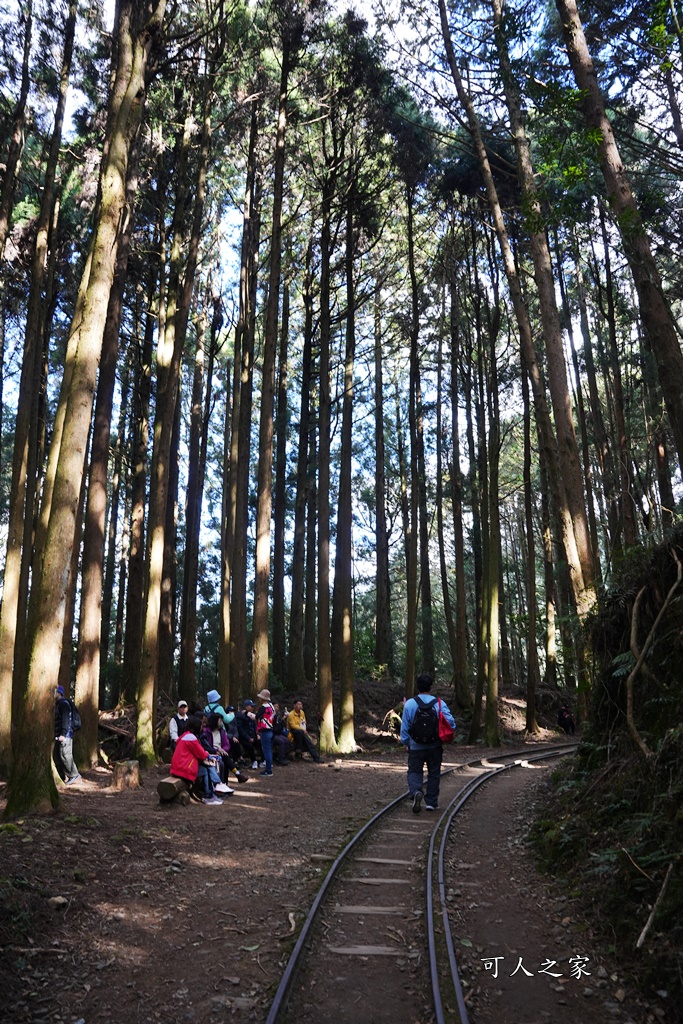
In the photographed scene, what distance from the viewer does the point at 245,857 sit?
6.99 m

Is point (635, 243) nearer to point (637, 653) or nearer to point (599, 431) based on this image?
point (637, 653)

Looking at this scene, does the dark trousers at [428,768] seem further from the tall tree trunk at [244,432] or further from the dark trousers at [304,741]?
the tall tree trunk at [244,432]

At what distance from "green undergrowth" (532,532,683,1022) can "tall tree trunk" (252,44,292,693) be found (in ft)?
25.6

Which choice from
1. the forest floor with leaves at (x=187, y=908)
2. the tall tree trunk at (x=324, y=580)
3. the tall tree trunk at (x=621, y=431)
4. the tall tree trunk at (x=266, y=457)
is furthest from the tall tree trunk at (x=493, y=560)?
the forest floor with leaves at (x=187, y=908)

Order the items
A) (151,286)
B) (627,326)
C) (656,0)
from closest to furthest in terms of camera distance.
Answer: (656,0) < (151,286) < (627,326)

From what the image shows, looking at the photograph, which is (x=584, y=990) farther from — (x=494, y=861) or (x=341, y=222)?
(x=341, y=222)

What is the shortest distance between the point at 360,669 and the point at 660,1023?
72.5 feet

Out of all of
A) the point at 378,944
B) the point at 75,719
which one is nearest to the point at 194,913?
the point at 378,944

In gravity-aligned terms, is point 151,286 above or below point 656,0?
above

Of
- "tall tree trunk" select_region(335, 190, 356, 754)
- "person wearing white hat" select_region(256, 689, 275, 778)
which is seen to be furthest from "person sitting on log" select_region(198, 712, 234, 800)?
"tall tree trunk" select_region(335, 190, 356, 754)

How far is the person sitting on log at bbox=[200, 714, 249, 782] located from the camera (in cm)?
1109

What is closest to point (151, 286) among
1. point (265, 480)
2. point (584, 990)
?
point (265, 480)

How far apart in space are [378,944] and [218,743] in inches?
289

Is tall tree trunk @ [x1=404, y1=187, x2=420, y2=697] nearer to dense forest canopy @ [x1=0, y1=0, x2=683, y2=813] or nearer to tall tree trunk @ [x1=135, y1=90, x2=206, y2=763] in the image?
dense forest canopy @ [x1=0, y1=0, x2=683, y2=813]
